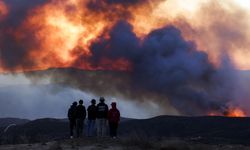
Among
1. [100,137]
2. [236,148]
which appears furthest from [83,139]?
[236,148]

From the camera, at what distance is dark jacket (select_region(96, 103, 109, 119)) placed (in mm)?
27234

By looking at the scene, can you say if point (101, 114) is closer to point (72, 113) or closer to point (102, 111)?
point (102, 111)

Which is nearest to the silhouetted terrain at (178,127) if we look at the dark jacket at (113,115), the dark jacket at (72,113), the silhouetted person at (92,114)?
the silhouetted person at (92,114)

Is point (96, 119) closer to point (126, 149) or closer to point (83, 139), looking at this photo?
point (83, 139)

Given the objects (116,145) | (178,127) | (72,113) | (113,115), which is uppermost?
(178,127)

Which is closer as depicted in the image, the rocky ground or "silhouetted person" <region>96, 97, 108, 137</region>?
the rocky ground

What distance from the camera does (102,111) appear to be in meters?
27.3

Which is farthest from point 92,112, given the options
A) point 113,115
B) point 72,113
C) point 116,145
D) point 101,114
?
point 116,145

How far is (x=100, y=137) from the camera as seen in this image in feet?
88.8

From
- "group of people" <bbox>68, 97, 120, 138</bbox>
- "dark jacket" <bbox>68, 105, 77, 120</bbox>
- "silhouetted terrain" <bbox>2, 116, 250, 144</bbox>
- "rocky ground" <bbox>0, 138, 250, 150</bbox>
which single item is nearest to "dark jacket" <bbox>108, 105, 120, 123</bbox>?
"group of people" <bbox>68, 97, 120, 138</bbox>

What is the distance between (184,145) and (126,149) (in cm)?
272

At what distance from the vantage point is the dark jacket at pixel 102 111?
27.2 meters

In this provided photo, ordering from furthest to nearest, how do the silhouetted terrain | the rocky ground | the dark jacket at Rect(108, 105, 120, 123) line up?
1. the silhouetted terrain
2. the dark jacket at Rect(108, 105, 120, 123)
3. the rocky ground

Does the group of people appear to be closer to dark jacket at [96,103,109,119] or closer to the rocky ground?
dark jacket at [96,103,109,119]
